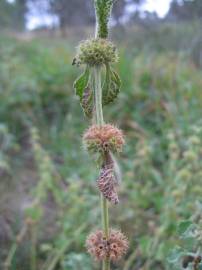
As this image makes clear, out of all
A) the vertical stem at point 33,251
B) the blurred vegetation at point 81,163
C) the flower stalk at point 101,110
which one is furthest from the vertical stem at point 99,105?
the vertical stem at point 33,251

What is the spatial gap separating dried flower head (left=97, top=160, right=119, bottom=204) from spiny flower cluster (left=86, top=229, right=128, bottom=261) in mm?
123

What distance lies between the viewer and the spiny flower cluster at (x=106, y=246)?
2.73ft

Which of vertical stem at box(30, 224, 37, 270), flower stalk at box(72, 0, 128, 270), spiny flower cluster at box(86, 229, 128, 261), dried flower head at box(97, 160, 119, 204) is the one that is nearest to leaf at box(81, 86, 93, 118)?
flower stalk at box(72, 0, 128, 270)

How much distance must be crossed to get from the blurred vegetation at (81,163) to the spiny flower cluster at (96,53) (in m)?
0.20

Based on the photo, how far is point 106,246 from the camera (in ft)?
2.73

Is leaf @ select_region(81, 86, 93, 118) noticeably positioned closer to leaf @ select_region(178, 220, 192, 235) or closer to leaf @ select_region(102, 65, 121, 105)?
leaf @ select_region(102, 65, 121, 105)

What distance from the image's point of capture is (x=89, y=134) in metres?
0.81

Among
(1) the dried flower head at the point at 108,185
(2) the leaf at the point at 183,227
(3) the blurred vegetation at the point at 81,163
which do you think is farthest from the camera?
(3) the blurred vegetation at the point at 81,163

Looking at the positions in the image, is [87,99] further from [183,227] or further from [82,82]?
[183,227]

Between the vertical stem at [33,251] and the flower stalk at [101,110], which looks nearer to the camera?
the flower stalk at [101,110]

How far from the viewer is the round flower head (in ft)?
2.62

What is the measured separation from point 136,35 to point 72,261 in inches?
210

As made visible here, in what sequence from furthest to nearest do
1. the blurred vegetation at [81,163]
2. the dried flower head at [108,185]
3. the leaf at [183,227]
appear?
the blurred vegetation at [81,163], the leaf at [183,227], the dried flower head at [108,185]

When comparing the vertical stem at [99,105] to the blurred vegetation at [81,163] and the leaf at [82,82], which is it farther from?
the blurred vegetation at [81,163]
